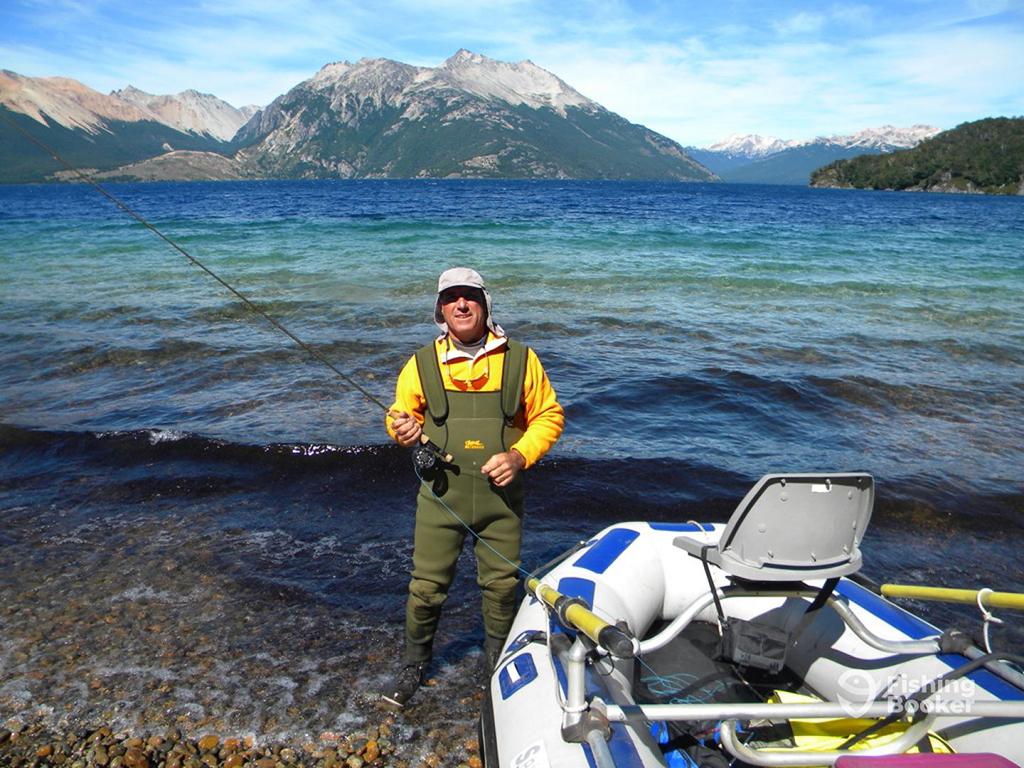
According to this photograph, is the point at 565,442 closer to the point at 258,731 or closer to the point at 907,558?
the point at 907,558

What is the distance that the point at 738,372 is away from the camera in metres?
11.8

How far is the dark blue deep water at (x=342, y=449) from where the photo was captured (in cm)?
482

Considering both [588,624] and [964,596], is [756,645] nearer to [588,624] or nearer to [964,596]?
[964,596]

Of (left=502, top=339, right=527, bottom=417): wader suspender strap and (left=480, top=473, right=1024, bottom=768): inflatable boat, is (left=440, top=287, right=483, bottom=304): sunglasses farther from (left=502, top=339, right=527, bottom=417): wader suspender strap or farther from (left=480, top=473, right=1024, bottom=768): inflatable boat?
(left=480, top=473, right=1024, bottom=768): inflatable boat

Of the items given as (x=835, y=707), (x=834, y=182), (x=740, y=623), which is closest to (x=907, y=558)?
(x=740, y=623)

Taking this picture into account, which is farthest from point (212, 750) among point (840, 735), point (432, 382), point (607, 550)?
point (840, 735)

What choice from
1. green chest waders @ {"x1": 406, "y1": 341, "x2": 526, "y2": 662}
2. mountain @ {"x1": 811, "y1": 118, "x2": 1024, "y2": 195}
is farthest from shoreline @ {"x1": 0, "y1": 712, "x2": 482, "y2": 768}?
mountain @ {"x1": 811, "y1": 118, "x2": 1024, "y2": 195}

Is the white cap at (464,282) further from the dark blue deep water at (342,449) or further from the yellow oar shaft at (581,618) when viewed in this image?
the dark blue deep water at (342,449)

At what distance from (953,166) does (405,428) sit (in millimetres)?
164730

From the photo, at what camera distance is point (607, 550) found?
460 centimetres

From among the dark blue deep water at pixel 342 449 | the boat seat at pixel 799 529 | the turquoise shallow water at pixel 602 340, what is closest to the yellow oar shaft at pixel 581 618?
the boat seat at pixel 799 529

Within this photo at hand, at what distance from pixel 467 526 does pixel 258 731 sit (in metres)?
1.76

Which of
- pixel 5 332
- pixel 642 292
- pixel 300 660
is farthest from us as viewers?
pixel 642 292

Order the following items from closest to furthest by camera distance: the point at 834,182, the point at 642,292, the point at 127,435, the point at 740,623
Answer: the point at 740,623 → the point at 127,435 → the point at 642,292 → the point at 834,182
